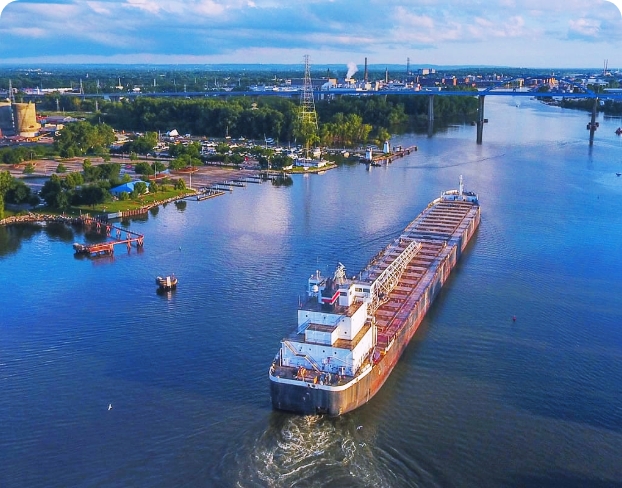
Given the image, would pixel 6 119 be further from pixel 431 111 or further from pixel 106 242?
pixel 431 111

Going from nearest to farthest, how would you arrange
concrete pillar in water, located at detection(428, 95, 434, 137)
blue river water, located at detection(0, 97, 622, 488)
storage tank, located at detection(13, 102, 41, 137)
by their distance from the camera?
1. blue river water, located at detection(0, 97, 622, 488)
2. storage tank, located at detection(13, 102, 41, 137)
3. concrete pillar in water, located at detection(428, 95, 434, 137)

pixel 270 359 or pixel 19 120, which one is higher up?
pixel 19 120

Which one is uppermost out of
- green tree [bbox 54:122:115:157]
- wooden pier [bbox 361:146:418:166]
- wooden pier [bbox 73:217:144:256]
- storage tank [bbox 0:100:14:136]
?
storage tank [bbox 0:100:14:136]

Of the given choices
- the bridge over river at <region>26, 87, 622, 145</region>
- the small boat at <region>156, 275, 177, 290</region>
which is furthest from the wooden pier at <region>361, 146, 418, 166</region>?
the small boat at <region>156, 275, 177, 290</region>

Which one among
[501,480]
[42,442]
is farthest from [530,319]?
[42,442]

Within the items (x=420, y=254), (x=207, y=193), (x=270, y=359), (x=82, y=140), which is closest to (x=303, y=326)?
(x=270, y=359)

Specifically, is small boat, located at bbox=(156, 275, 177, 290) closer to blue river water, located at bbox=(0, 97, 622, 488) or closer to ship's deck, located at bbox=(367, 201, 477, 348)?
blue river water, located at bbox=(0, 97, 622, 488)
